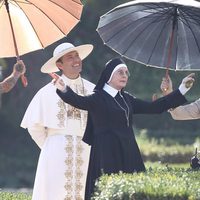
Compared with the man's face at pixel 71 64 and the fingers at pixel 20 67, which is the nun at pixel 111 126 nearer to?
the man's face at pixel 71 64

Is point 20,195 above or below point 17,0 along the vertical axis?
below

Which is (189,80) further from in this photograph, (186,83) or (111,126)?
(111,126)

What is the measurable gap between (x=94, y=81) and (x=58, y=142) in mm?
23294

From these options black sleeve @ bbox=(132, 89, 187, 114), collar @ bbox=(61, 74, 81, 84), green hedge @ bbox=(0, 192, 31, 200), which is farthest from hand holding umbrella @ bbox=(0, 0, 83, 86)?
green hedge @ bbox=(0, 192, 31, 200)

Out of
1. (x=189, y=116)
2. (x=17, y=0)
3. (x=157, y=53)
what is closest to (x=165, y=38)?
(x=157, y=53)

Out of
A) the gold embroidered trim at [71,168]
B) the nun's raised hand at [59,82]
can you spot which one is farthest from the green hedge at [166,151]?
the nun's raised hand at [59,82]

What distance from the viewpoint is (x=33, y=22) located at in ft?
29.2

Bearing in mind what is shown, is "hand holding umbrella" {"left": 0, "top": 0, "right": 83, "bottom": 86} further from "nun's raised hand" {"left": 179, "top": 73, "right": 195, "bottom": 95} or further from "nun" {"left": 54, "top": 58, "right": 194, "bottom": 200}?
"nun's raised hand" {"left": 179, "top": 73, "right": 195, "bottom": 95}

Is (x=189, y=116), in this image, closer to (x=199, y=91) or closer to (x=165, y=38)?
(x=165, y=38)

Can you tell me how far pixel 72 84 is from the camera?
29.0ft

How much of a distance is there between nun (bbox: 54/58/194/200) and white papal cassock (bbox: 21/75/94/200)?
0.62 m

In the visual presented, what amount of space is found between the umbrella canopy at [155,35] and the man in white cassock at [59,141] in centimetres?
30

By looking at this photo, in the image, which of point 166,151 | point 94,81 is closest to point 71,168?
point 166,151

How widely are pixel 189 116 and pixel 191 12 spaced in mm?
868
